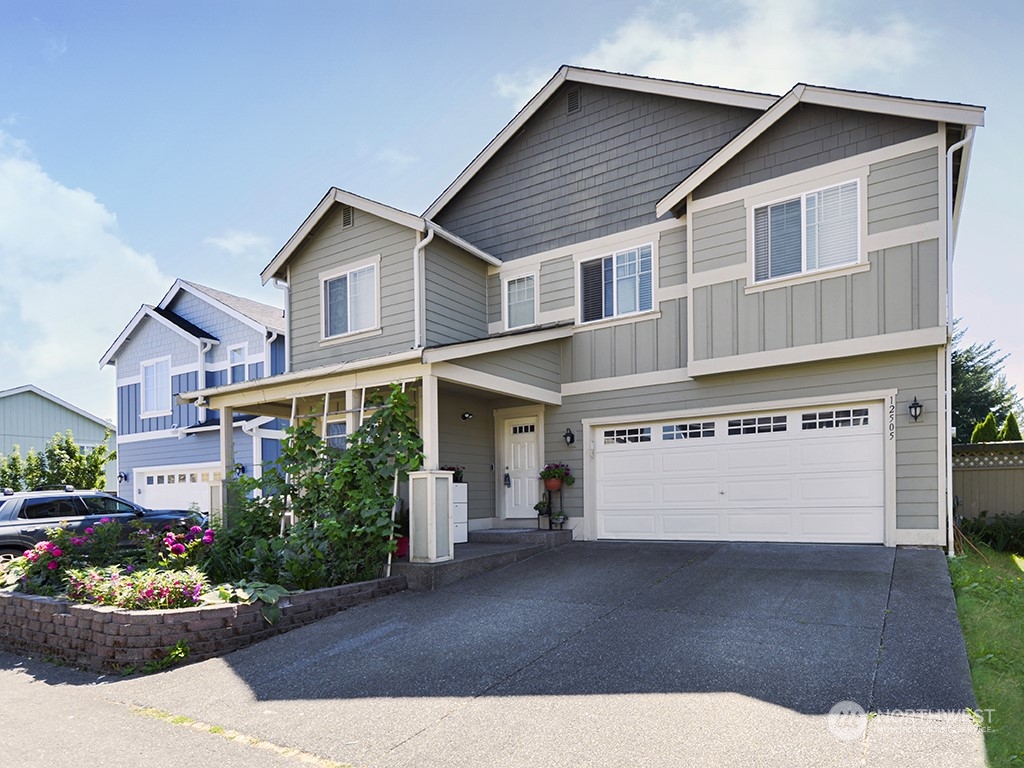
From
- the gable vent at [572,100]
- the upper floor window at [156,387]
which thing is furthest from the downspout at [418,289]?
the upper floor window at [156,387]

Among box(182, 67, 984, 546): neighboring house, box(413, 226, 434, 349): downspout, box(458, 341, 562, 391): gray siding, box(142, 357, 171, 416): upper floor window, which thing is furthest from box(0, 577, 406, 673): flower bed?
box(142, 357, 171, 416): upper floor window

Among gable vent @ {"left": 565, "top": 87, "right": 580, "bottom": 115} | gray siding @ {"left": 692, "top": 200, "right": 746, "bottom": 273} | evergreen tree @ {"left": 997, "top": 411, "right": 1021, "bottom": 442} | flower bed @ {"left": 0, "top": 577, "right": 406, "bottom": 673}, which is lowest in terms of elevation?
flower bed @ {"left": 0, "top": 577, "right": 406, "bottom": 673}

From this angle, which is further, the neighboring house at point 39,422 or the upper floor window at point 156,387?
the neighboring house at point 39,422

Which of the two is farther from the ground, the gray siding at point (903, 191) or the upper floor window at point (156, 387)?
the gray siding at point (903, 191)

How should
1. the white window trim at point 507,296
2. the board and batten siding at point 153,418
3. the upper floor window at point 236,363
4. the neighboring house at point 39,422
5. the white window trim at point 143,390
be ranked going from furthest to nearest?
the neighboring house at point 39,422
the white window trim at point 143,390
the board and batten siding at point 153,418
the upper floor window at point 236,363
the white window trim at point 507,296

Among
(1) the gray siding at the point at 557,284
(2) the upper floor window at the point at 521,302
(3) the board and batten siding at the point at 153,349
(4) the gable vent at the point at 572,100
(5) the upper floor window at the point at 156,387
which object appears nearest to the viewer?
(1) the gray siding at the point at 557,284

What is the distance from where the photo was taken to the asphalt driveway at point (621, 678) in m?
4.06

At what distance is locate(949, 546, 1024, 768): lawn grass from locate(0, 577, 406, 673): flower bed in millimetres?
5755

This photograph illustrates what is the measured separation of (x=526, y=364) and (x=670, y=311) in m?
2.41

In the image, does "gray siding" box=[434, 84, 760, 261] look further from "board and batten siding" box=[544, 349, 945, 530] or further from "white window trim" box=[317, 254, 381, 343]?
"board and batten siding" box=[544, 349, 945, 530]

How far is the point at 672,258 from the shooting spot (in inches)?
439

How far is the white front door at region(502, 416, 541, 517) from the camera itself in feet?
40.2

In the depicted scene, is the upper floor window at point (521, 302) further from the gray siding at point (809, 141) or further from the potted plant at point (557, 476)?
the gray siding at point (809, 141)

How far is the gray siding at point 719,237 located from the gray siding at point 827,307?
1.19 ft
